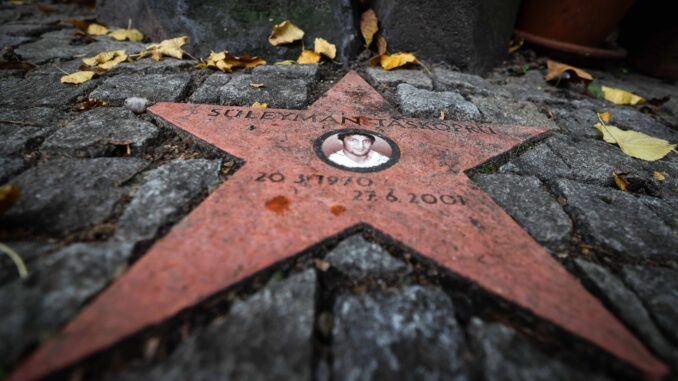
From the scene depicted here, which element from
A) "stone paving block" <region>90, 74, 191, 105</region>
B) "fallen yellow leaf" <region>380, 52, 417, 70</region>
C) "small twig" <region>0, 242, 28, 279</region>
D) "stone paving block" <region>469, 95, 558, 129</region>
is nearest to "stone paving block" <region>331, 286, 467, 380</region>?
"small twig" <region>0, 242, 28, 279</region>

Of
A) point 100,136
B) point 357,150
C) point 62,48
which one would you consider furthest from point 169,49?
point 357,150

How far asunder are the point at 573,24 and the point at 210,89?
2.51 m

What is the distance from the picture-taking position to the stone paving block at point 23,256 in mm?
760

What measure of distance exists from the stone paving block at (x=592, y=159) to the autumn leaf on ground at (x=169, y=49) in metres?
1.98

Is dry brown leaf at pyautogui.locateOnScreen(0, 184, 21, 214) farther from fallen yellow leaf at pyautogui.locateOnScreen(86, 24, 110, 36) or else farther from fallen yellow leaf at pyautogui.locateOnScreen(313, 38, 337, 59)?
fallen yellow leaf at pyautogui.locateOnScreen(86, 24, 110, 36)

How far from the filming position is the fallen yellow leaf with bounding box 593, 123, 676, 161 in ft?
5.00

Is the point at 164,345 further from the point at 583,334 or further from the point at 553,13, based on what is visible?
the point at 553,13

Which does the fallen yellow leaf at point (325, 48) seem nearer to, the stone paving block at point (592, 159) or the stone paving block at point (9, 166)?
the stone paving block at point (592, 159)

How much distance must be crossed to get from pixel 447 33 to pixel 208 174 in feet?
5.94

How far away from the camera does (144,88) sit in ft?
5.43

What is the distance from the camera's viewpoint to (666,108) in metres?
2.13

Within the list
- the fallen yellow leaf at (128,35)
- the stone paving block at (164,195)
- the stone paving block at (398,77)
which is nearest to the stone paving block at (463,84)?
the stone paving block at (398,77)

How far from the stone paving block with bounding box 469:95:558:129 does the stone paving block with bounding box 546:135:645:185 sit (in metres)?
0.15

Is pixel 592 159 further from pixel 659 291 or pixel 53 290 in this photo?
pixel 53 290
